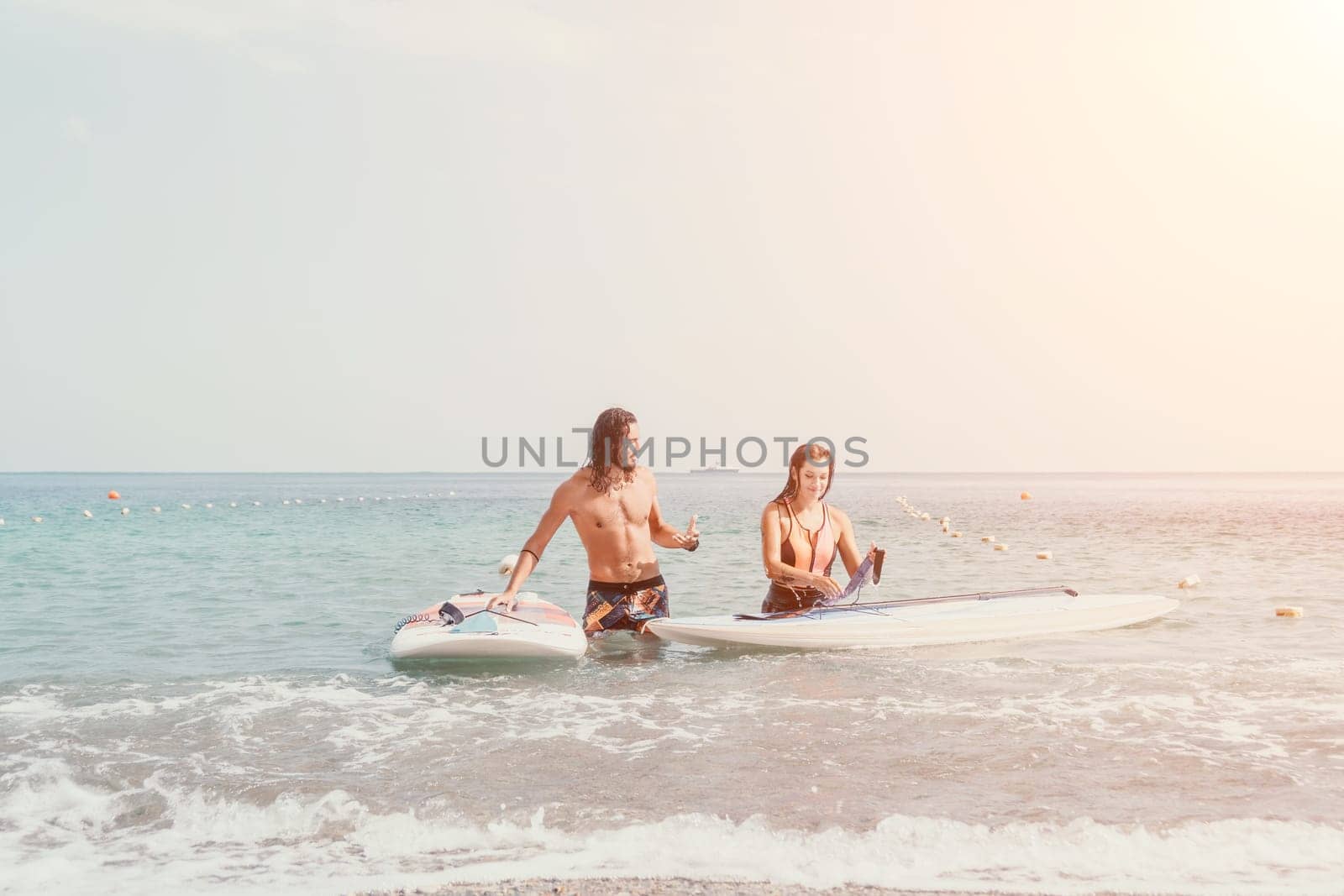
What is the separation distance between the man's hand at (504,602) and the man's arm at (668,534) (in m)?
1.17

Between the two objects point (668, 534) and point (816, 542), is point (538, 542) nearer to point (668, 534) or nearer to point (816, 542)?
point (668, 534)

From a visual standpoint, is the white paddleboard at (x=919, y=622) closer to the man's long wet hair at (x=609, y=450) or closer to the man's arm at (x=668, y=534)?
the man's arm at (x=668, y=534)

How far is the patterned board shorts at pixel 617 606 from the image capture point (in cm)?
822

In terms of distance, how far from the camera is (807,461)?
8070 millimetres

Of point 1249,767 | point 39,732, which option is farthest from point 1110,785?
point 39,732

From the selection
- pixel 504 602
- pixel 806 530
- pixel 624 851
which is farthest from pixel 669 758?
pixel 806 530

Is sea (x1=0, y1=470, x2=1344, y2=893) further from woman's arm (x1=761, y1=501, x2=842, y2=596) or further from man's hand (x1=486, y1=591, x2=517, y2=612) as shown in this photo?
woman's arm (x1=761, y1=501, x2=842, y2=596)

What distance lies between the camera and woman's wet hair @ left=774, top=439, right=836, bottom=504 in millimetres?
8086

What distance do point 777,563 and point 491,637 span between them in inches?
91.1

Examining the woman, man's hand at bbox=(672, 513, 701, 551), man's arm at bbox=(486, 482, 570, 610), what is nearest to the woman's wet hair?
the woman

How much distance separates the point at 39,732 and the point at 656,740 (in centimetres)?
386

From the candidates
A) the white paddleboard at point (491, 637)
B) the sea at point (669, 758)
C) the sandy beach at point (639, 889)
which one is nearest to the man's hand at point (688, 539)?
the sea at point (669, 758)

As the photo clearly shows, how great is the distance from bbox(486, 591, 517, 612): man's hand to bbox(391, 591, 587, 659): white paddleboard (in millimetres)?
37

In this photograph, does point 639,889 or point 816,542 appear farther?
point 816,542
